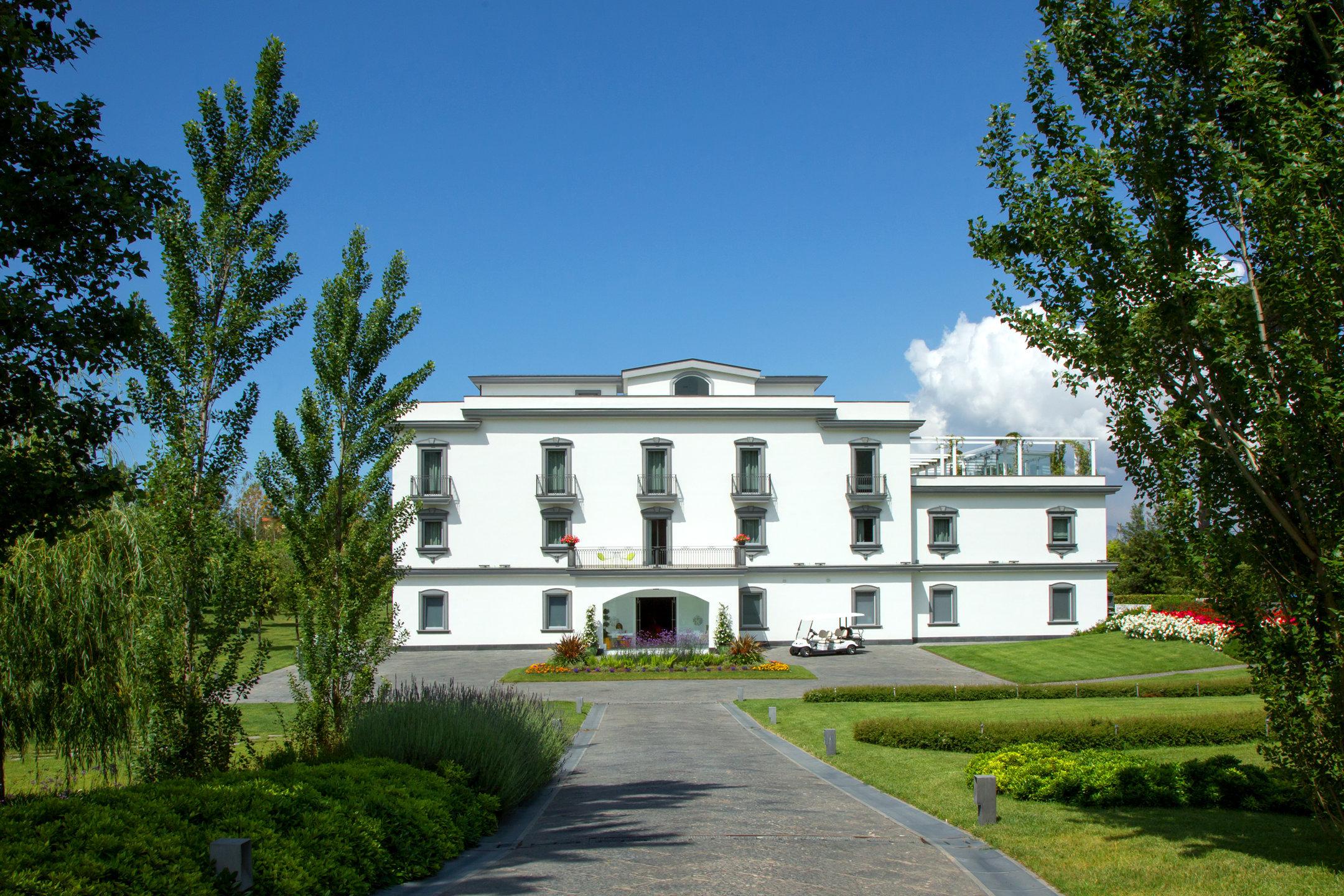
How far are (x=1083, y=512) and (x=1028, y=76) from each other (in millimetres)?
34460

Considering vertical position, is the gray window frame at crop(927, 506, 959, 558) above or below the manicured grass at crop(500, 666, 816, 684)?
above

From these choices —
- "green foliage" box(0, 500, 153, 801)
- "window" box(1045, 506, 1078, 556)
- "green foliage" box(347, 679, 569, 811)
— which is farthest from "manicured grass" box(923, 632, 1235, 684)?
"green foliage" box(0, 500, 153, 801)

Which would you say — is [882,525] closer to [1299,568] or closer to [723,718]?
[723,718]

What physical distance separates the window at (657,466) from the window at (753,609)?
5339 mm

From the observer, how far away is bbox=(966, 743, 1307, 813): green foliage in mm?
11953

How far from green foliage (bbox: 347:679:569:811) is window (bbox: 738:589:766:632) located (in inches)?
980

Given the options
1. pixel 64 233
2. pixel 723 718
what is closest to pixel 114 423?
pixel 64 233

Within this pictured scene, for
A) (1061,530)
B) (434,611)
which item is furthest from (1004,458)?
(434,611)

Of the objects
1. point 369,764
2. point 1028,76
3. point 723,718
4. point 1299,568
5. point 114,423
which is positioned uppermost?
point 1028,76

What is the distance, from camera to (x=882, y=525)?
3897 centimetres

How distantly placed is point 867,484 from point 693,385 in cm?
852

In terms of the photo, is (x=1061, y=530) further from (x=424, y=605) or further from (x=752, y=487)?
(x=424, y=605)

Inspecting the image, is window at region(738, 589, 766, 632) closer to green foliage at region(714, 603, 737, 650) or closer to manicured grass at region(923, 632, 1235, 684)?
green foliage at region(714, 603, 737, 650)

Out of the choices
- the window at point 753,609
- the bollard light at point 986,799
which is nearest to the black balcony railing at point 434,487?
the window at point 753,609
